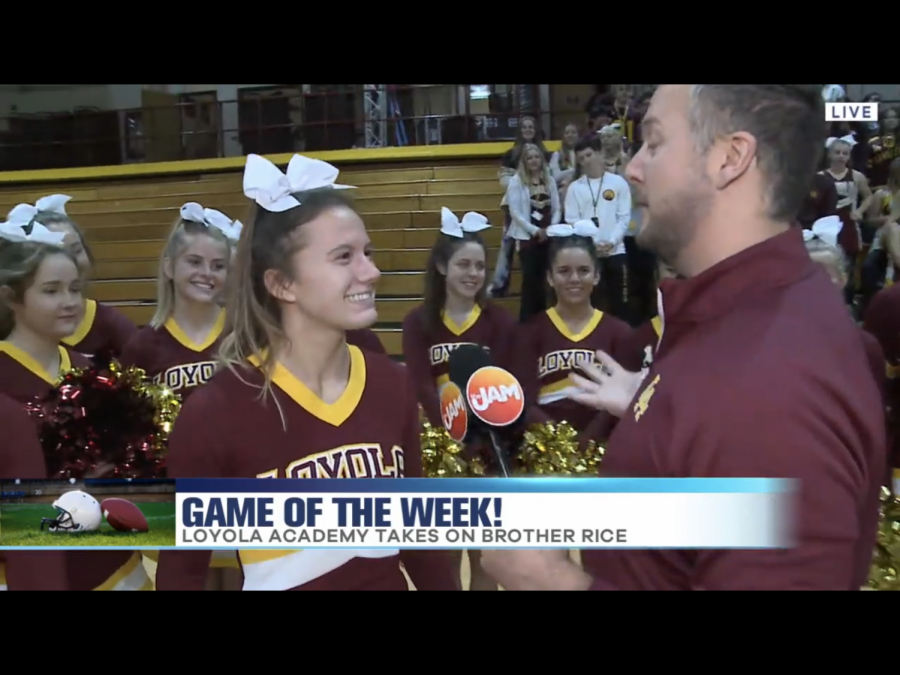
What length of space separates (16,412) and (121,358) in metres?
0.23

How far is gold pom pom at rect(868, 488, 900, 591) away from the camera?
169 cm

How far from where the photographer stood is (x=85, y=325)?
71.2 inches

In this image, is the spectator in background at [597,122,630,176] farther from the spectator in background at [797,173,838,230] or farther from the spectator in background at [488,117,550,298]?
the spectator in background at [797,173,838,230]

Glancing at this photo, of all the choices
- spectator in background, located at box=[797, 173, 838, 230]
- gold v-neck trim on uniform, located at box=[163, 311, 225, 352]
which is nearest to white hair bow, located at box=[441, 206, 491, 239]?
gold v-neck trim on uniform, located at box=[163, 311, 225, 352]

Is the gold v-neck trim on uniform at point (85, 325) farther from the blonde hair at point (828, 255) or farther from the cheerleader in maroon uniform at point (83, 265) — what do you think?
the blonde hair at point (828, 255)

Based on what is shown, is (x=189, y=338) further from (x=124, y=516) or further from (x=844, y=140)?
(x=844, y=140)

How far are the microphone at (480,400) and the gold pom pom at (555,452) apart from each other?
42 mm

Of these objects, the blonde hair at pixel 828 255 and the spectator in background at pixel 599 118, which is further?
the spectator in background at pixel 599 118

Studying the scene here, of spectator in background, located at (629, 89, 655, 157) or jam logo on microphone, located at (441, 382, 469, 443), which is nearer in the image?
spectator in background, located at (629, 89, 655, 157)

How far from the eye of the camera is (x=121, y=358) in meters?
1.82

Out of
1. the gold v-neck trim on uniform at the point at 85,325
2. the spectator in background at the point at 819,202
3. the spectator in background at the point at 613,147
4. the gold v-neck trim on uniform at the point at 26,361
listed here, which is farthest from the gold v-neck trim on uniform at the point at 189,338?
the spectator in background at the point at 819,202

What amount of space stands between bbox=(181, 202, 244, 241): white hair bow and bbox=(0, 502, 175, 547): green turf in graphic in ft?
1.80

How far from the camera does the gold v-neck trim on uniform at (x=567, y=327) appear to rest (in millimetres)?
1761

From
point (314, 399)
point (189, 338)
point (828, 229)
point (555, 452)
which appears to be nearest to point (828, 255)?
point (828, 229)
